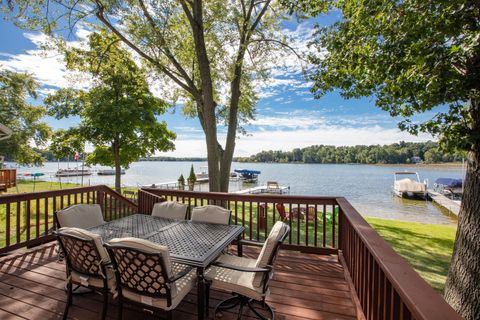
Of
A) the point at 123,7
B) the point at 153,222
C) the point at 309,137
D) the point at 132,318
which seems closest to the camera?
the point at 132,318

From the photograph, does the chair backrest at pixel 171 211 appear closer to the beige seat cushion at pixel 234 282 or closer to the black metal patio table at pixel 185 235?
the black metal patio table at pixel 185 235

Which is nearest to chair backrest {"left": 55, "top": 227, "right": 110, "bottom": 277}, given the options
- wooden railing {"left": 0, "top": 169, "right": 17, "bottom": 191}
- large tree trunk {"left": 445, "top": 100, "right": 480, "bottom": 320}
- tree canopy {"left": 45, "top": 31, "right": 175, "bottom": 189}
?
large tree trunk {"left": 445, "top": 100, "right": 480, "bottom": 320}

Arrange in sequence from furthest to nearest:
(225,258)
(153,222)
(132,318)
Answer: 1. (153,222)
2. (225,258)
3. (132,318)

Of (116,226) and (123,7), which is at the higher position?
(123,7)

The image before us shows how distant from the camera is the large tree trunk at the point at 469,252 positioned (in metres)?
3.10

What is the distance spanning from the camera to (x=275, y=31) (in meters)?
8.90

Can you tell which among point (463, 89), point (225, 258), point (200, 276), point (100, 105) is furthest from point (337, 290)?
point (100, 105)

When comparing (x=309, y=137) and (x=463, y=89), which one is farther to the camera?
(x=309, y=137)

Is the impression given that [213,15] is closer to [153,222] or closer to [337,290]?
[153,222]

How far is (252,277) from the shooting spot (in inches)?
91.6

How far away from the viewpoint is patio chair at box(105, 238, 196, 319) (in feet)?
6.25

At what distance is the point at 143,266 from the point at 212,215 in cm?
159

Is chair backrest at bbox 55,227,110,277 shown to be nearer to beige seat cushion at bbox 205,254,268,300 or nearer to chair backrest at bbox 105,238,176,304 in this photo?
chair backrest at bbox 105,238,176,304

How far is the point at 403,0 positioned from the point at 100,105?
10.4 meters
